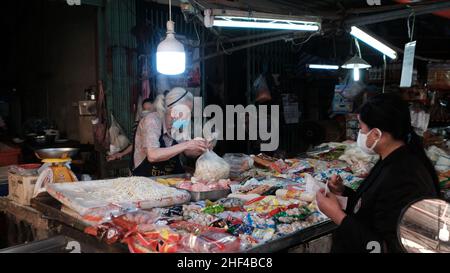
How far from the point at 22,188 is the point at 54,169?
0.84 feet

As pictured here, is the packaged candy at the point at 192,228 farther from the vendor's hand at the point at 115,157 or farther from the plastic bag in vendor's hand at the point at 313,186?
the vendor's hand at the point at 115,157

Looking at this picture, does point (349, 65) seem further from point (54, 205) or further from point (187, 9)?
point (54, 205)

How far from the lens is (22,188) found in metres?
2.86

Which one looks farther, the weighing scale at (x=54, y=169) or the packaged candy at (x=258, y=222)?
the weighing scale at (x=54, y=169)

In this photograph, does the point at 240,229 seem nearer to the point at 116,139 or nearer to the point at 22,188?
the point at 22,188

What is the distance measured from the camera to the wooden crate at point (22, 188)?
2818mm

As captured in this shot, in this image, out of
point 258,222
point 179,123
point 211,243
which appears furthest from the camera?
point 179,123

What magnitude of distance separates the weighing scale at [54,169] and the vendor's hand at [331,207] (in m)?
1.93

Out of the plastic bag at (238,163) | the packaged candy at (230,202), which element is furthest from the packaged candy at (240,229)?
the plastic bag at (238,163)

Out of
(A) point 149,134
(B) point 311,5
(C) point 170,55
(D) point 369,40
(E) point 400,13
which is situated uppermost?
(B) point 311,5

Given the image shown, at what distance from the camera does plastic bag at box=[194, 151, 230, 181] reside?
3.16 metres

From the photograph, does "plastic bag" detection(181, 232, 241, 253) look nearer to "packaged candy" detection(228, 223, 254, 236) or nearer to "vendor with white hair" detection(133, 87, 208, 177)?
"packaged candy" detection(228, 223, 254, 236)

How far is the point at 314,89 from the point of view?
9.16 meters

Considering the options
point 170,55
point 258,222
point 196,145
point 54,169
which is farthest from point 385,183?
point 54,169
